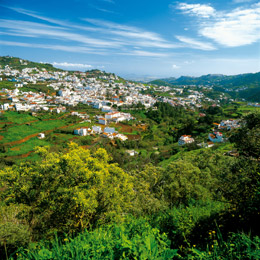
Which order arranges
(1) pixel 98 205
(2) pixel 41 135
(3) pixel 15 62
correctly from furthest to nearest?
1. (3) pixel 15 62
2. (2) pixel 41 135
3. (1) pixel 98 205

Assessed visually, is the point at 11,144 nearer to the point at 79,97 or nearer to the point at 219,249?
the point at 219,249

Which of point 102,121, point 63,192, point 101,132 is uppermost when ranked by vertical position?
point 63,192

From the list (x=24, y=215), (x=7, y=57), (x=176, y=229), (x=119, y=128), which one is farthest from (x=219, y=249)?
(x=7, y=57)

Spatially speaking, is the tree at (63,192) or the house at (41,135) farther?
the house at (41,135)

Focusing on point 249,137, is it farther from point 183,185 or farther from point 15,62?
point 15,62

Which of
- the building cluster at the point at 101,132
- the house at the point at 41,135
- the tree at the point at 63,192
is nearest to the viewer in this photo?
the tree at the point at 63,192

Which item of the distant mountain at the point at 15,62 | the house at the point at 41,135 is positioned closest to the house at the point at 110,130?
the house at the point at 41,135

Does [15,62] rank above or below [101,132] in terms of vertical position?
above

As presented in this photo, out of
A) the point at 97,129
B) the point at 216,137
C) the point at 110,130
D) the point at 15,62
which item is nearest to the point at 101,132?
the point at 97,129

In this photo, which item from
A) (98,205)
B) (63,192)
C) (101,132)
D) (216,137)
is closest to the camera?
(63,192)

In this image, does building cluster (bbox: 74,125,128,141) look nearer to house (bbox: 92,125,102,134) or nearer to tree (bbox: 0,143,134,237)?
house (bbox: 92,125,102,134)

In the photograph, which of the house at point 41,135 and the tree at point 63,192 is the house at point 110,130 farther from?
the tree at point 63,192

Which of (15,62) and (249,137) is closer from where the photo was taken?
(249,137)
